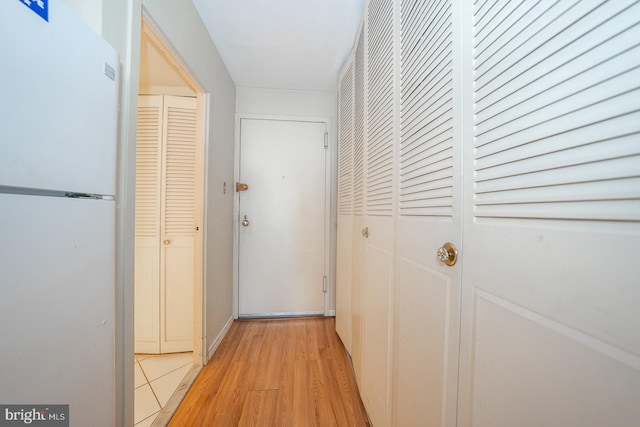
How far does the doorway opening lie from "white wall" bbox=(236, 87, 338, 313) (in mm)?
582

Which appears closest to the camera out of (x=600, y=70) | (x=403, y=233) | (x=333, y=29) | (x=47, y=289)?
(x=600, y=70)

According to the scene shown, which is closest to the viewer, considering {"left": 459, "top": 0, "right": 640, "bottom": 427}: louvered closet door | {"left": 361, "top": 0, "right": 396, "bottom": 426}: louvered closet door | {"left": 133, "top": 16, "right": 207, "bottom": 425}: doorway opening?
{"left": 459, "top": 0, "right": 640, "bottom": 427}: louvered closet door

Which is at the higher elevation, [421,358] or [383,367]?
[421,358]

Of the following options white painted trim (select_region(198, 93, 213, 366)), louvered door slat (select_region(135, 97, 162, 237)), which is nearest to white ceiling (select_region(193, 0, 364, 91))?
white painted trim (select_region(198, 93, 213, 366))

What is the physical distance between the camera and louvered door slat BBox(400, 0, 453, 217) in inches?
23.2

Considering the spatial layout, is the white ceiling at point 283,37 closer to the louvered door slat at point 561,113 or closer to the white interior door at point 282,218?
Result: the white interior door at point 282,218

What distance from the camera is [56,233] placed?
53 cm

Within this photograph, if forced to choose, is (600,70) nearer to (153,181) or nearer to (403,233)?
(403,233)

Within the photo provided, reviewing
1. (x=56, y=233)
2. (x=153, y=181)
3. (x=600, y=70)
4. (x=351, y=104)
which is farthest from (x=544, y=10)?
(x=153, y=181)

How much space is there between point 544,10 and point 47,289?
1175 mm

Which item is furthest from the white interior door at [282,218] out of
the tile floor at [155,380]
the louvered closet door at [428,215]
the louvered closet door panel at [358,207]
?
the louvered closet door at [428,215]

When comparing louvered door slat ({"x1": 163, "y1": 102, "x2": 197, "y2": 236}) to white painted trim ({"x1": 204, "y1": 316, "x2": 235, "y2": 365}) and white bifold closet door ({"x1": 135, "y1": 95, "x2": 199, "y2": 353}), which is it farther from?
white painted trim ({"x1": 204, "y1": 316, "x2": 235, "y2": 365})

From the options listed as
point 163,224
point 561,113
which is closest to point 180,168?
point 163,224

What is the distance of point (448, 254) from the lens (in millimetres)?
559
